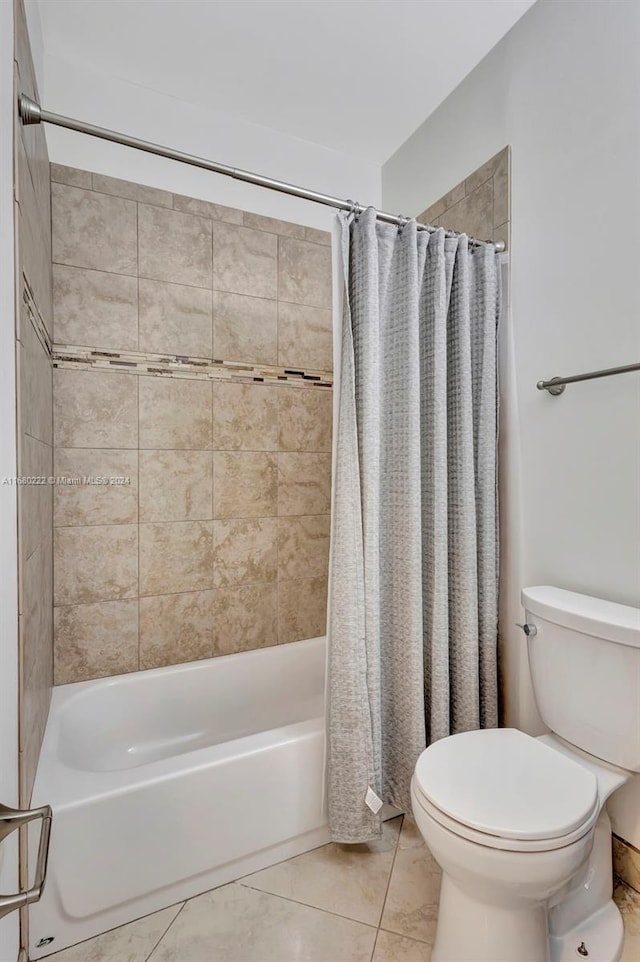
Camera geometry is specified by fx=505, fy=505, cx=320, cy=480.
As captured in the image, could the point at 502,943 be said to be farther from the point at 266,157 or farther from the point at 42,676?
the point at 266,157

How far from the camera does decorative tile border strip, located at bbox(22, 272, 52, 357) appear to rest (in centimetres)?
125

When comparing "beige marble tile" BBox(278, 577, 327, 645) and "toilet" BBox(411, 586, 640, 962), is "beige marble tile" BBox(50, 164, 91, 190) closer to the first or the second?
"beige marble tile" BBox(278, 577, 327, 645)

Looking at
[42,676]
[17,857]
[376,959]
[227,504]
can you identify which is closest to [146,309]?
[227,504]

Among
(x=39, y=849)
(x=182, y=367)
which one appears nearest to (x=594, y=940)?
(x=39, y=849)

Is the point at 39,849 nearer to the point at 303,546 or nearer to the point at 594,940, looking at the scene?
the point at 594,940

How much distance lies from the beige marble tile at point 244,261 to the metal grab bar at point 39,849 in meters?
1.90

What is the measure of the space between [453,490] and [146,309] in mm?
1346

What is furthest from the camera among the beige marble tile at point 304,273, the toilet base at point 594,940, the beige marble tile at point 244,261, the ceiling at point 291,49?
the beige marble tile at point 304,273

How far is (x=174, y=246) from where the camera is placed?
2.00 meters

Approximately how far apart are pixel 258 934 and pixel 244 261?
7.43ft

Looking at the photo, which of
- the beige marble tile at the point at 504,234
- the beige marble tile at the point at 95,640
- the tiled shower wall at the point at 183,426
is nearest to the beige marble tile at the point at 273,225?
the tiled shower wall at the point at 183,426

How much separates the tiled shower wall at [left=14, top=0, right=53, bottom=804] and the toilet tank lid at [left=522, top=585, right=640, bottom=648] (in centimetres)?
133

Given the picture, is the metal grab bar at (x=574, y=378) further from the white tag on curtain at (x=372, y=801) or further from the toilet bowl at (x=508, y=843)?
the white tag on curtain at (x=372, y=801)

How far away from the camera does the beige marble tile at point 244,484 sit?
2121mm
